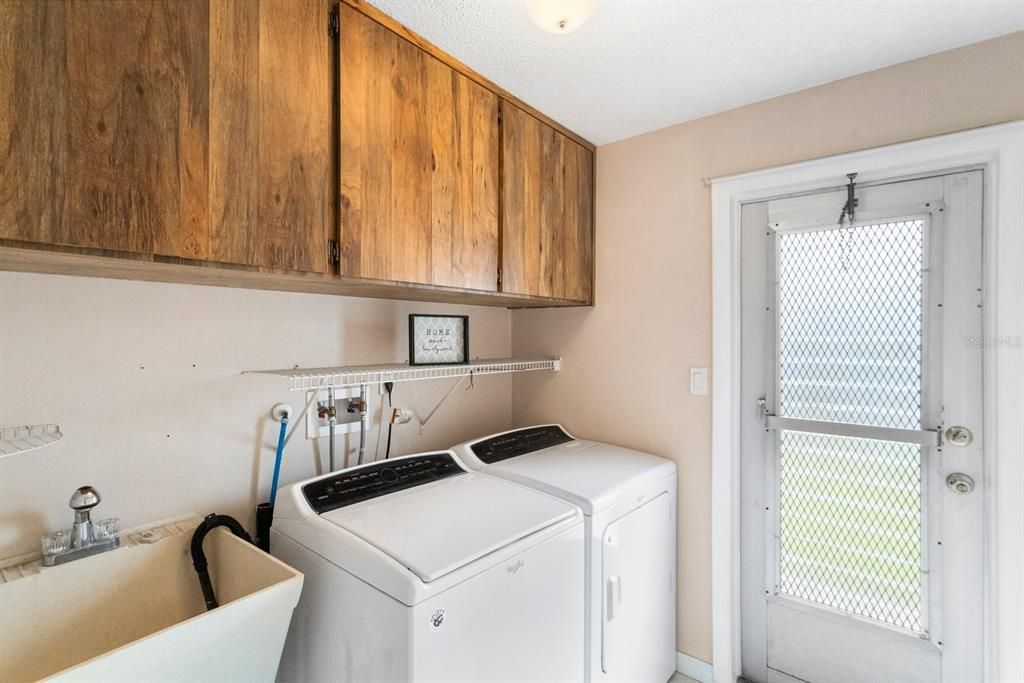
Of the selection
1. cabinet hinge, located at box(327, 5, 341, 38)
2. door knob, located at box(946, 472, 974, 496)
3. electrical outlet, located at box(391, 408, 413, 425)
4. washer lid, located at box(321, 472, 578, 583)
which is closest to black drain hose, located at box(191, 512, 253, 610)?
washer lid, located at box(321, 472, 578, 583)

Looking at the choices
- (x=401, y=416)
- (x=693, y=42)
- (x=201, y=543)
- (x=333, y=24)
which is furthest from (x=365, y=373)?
(x=693, y=42)

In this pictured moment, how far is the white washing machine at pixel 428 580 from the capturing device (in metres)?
1.08

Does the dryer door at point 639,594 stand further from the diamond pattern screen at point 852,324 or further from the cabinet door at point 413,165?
the cabinet door at point 413,165

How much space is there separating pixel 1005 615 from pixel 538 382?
184 cm

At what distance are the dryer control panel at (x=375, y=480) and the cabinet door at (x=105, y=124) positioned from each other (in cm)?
77

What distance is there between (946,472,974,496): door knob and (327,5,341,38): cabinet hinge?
2291 millimetres

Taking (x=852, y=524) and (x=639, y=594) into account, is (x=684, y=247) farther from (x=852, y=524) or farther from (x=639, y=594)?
(x=639, y=594)

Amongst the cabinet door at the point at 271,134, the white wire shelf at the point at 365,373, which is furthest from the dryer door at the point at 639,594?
the cabinet door at the point at 271,134

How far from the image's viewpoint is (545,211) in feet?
6.48

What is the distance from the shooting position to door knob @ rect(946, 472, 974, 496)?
153 centimetres

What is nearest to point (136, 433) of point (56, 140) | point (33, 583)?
point (33, 583)

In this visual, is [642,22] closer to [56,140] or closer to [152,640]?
[56,140]

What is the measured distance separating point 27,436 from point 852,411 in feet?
7.99

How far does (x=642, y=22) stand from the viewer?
1371mm
